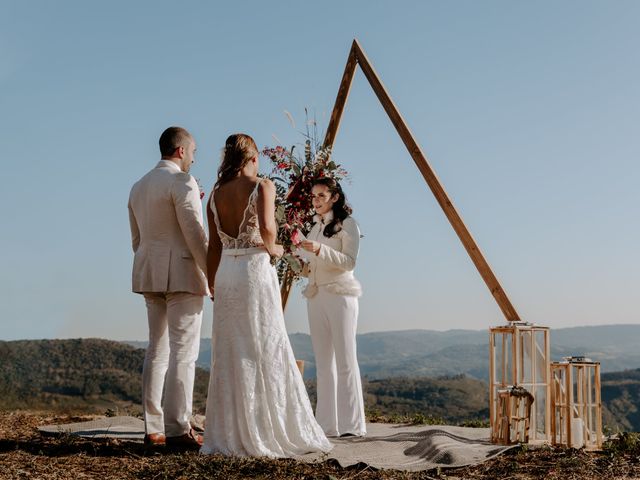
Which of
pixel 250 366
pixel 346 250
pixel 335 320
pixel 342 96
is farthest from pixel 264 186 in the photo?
pixel 342 96

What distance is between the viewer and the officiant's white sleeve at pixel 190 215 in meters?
6.36

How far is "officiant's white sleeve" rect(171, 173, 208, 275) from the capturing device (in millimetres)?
6359

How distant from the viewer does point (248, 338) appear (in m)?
6.17

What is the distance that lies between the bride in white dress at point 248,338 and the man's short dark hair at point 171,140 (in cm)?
61

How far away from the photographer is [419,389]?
1438 centimetres

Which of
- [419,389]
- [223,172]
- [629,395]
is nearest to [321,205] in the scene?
[223,172]

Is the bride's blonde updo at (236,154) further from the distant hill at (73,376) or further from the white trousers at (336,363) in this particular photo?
the distant hill at (73,376)

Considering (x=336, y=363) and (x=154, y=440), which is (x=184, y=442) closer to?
(x=154, y=440)

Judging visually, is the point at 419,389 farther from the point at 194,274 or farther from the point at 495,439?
the point at 194,274

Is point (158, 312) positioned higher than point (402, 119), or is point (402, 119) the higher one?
point (402, 119)

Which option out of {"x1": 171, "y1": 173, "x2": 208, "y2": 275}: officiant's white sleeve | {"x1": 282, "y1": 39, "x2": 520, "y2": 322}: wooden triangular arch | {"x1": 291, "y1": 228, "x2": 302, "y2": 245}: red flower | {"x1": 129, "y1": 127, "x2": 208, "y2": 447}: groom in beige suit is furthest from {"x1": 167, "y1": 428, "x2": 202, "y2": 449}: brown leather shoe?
{"x1": 282, "y1": 39, "x2": 520, "y2": 322}: wooden triangular arch

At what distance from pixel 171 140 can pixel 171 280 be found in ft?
4.05

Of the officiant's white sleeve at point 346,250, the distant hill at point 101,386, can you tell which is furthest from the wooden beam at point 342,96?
the distant hill at point 101,386

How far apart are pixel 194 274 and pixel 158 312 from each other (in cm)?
48
